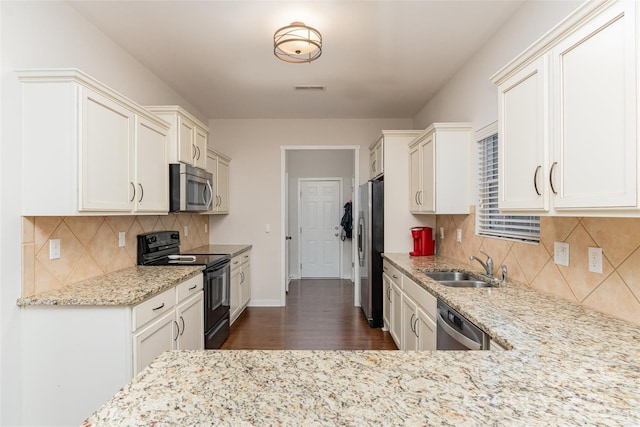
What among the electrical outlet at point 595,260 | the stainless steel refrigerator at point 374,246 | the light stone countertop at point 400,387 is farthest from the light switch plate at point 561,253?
the stainless steel refrigerator at point 374,246

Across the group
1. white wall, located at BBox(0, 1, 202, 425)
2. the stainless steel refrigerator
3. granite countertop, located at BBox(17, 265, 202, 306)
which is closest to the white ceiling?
white wall, located at BBox(0, 1, 202, 425)

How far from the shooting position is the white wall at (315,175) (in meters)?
6.57

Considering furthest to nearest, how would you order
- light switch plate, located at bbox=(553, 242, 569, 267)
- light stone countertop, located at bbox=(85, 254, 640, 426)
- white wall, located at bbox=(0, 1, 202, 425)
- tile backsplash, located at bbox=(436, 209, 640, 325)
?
light switch plate, located at bbox=(553, 242, 569, 267) → white wall, located at bbox=(0, 1, 202, 425) → tile backsplash, located at bbox=(436, 209, 640, 325) → light stone countertop, located at bbox=(85, 254, 640, 426)

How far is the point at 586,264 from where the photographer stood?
5.42 feet

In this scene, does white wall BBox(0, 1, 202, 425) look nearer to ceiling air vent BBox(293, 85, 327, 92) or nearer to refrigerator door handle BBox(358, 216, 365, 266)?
ceiling air vent BBox(293, 85, 327, 92)

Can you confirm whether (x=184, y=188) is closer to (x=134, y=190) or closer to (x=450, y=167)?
(x=134, y=190)

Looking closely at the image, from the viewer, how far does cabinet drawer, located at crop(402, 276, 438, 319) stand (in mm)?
2125

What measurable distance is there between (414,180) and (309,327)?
2.08 metres

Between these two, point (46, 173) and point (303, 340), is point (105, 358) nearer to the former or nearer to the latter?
point (46, 173)

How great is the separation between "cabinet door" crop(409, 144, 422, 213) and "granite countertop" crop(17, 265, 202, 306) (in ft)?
7.54

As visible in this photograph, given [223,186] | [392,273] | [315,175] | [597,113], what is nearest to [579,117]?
[597,113]

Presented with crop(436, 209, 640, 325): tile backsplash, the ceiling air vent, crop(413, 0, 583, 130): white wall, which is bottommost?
crop(436, 209, 640, 325): tile backsplash

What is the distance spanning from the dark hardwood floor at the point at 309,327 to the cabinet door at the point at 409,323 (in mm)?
537

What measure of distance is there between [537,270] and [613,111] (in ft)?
4.03
